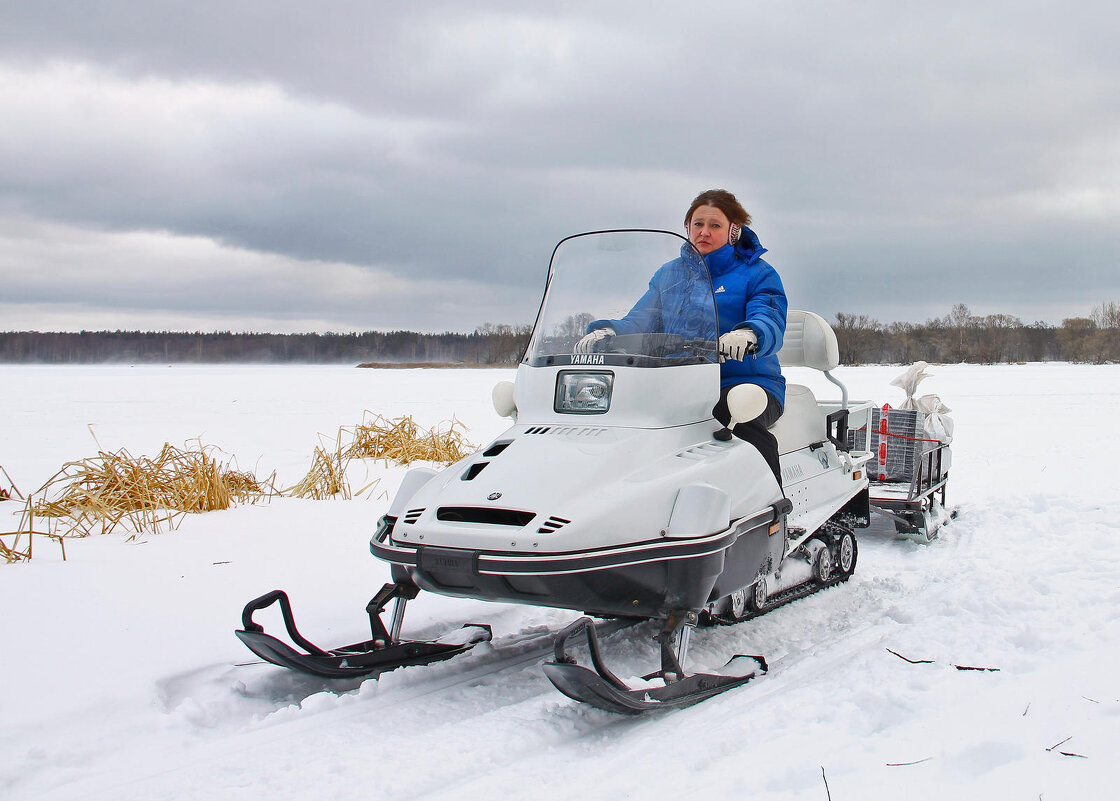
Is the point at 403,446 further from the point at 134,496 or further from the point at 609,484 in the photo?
the point at 609,484

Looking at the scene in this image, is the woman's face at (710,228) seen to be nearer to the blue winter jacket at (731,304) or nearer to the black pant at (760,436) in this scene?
the blue winter jacket at (731,304)

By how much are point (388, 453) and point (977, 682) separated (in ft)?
20.9

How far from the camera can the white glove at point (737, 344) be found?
10.9 feet

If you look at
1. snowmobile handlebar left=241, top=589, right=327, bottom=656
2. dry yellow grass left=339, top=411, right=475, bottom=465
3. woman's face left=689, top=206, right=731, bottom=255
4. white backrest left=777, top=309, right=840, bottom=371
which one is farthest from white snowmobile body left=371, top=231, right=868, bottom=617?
dry yellow grass left=339, top=411, right=475, bottom=465

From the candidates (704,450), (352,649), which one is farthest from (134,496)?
(704,450)

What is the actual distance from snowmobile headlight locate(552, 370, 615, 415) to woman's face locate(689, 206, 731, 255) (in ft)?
3.55

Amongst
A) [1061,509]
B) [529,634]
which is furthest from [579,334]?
[1061,509]

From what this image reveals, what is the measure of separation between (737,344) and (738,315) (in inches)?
22.7

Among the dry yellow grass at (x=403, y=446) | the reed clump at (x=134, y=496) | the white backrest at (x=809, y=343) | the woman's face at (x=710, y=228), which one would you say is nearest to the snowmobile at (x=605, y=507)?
the woman's face at (x=710, y=228)

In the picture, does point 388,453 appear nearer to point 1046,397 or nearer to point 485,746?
point 485,746

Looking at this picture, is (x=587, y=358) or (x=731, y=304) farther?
(x=731, y=304)

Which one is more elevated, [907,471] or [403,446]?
[907,471]

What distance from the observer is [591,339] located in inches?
133

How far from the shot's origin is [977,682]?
2662mm
